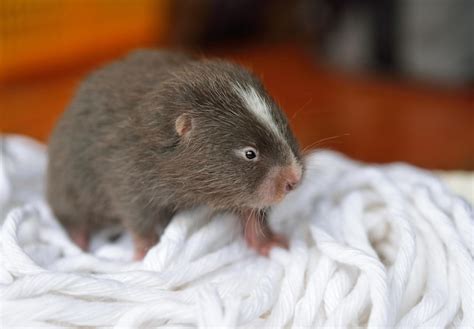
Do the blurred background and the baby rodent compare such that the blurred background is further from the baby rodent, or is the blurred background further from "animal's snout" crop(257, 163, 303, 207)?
"animal's snout" crop(257, 163, 303, 207)

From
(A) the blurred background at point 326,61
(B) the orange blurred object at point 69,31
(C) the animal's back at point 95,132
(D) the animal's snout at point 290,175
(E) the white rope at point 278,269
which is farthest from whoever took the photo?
(B) the orange blurred object at point 69,31

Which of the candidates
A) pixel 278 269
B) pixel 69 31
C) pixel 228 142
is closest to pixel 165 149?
pixel 228 142

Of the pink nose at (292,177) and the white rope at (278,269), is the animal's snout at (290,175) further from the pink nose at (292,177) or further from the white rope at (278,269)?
the white rope at (278,269)

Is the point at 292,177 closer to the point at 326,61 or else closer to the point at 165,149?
the point at 165,149

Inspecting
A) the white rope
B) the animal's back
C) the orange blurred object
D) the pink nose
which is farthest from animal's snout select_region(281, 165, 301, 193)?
the orange blurred object

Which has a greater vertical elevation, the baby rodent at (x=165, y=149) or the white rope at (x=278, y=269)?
the baby rodent at (x=165, y=149)

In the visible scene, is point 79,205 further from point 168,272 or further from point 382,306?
point 382,306

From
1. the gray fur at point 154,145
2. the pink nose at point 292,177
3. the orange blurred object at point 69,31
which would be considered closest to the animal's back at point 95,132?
the gray fur at point 154,145

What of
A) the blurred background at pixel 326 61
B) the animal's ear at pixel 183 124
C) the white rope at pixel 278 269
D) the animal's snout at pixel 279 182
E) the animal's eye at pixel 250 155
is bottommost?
the blurred background at pixel 326 61
